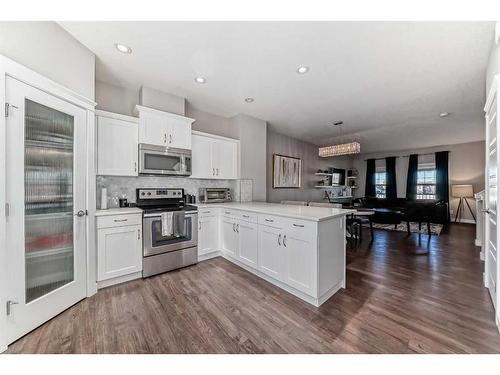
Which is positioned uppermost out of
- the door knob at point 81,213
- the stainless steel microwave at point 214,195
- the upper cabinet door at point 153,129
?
the upper cabinet door at point 153,129

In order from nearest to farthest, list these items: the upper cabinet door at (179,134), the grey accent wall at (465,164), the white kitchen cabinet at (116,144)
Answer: the white kitchen cabinet at (116,144), the upper cabinet door at (179,134), the grey accent wall at (465,164)

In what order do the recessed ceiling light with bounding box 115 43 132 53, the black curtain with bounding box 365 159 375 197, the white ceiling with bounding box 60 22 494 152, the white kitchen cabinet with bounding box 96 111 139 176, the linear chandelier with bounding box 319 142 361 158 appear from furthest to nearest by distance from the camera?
1. the black curtain with bounding box 365 159 375 197
2. the linear chandelier with bounding box 319 142 361 158
3. the white kitchen cabinet with bounding box 96 111 139 176
4. the recessed ceiling light with bounding box 115 43 132 53
5. the white ceiling with bounding box 60 22 494 152

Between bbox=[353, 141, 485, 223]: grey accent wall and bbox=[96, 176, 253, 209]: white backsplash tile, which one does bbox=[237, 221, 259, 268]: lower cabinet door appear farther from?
bbox=[353, 141, 485, 223]: grey accent wall

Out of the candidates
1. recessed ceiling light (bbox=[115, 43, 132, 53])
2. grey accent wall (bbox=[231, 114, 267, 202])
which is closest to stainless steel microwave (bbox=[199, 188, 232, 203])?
grey accent wall (bbox=[231, 114, 267, 202])

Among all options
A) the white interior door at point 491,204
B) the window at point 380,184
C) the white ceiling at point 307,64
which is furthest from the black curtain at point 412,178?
the white interior door at point 491,204

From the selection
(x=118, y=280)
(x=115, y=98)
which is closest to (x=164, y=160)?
(x=115, y=98)

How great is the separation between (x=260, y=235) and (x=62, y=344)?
199 cm

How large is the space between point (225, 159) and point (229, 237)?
1572 millimetres

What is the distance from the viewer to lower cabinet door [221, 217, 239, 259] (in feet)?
9.99

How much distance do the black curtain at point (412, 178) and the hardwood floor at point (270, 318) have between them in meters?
5.91

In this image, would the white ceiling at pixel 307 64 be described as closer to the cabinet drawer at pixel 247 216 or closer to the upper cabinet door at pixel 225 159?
the upper cabinet door at pixel 225 159

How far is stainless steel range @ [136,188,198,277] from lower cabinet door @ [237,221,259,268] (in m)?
0.72

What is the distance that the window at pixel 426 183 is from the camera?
743 centimetres

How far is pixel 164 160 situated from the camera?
3.08 metres
